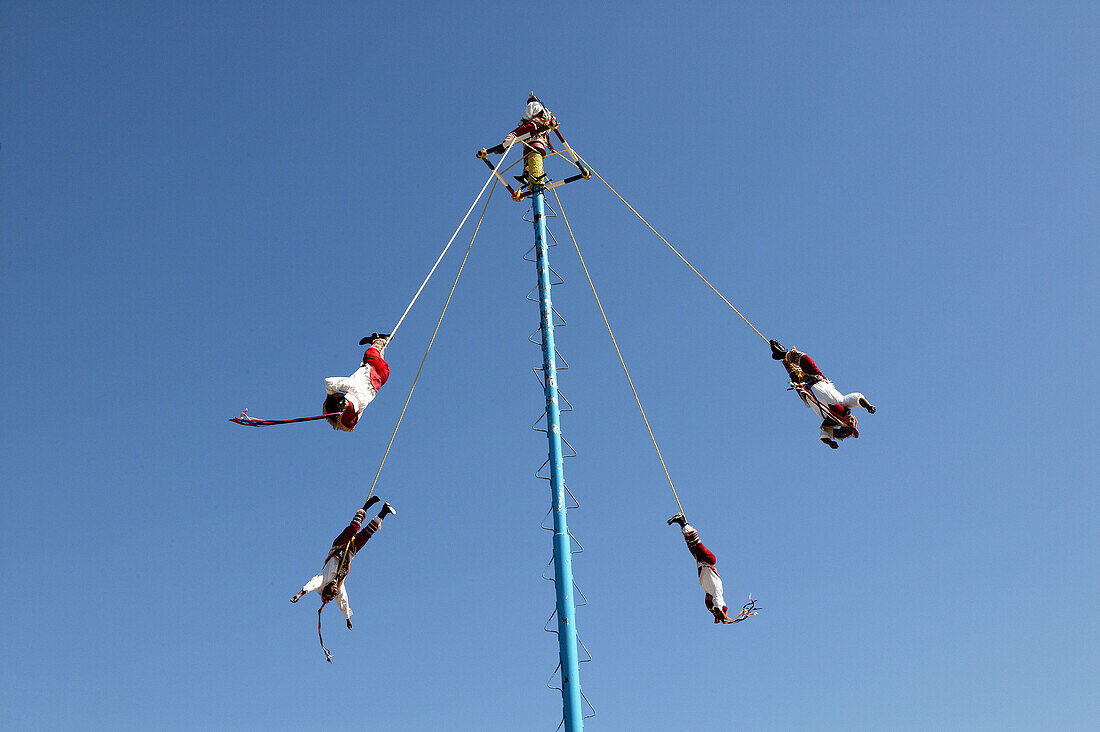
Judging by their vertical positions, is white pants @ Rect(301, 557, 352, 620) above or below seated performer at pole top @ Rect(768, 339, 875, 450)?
below

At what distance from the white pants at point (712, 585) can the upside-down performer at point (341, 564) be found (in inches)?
193

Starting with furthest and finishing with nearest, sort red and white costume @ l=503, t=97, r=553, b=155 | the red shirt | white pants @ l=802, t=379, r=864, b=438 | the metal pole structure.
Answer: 1. red and white costume @ l=503, t=97, r=553, b=155
2. white pants @ l=802, t=379, r=864, b=438
3. the red shirt
4. the metal pole structure

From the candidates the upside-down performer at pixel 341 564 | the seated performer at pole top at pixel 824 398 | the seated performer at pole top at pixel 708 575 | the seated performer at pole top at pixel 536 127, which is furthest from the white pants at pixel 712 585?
the seated performer at pole top at pixel 536 127

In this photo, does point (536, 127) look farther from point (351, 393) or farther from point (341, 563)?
point (341, 563)

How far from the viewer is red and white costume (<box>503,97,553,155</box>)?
46.6 ft

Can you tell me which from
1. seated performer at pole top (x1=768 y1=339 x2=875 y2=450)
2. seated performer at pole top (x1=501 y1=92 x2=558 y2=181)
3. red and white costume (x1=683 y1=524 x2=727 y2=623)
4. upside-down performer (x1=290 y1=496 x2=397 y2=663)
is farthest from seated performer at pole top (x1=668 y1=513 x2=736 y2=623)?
seated performer at pole top (x1=501 y1=92 x2=558 y2=181)

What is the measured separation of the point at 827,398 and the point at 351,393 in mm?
6928

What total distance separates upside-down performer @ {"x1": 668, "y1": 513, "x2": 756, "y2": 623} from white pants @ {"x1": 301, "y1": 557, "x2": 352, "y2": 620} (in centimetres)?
520

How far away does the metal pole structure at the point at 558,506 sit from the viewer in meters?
10.4

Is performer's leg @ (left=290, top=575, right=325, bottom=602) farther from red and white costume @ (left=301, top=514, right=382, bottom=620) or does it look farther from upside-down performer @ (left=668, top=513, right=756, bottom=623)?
upside-down performer @ (left=668, top=513, right=756, bottom=623)

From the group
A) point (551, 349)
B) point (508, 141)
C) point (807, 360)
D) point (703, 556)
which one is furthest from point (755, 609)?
point (508, 141)

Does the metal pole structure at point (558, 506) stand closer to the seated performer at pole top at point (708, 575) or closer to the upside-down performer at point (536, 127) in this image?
the upside-down performer at point (536, 127)

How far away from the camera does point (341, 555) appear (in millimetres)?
12039

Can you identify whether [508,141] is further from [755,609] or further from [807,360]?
[755,609]
